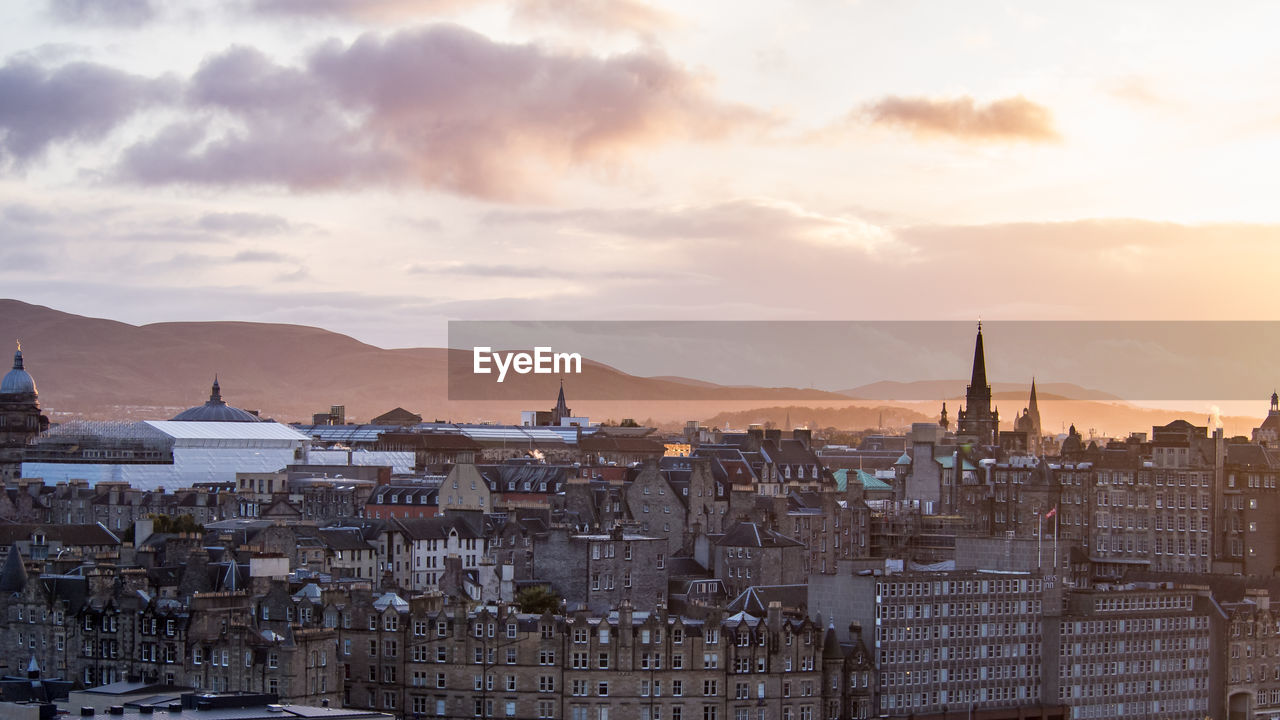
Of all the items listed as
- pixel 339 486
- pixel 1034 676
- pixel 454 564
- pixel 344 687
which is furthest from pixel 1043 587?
pixel 339 486

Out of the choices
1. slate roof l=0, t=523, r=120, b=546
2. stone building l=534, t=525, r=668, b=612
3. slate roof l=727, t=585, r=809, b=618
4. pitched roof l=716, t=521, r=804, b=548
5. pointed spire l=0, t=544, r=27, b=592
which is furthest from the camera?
slate roof l=0, t=523, r=120, b=546

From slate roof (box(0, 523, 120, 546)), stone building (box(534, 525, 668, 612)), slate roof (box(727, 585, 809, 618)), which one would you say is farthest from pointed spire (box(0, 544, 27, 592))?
slate roof (box(727, 585, 809, 618))

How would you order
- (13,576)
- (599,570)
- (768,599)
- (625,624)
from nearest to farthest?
(625,624) → (13,576) → (768,599) → (599,570)

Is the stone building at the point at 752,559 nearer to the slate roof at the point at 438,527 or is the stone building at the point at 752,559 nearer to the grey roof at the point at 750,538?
the grey roof at the point at 750,538

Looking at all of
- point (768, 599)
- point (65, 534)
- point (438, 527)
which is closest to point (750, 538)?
point (768, 599)

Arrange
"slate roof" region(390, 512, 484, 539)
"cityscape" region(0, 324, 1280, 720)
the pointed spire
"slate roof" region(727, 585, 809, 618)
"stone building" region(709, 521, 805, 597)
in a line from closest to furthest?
"cityscape" region(0, 324, 1280, 720)
the pointed spire
"slate roof" region(727, 585, 809, 618)
"stone building" region(709, 521, 805, 597)
"slate roof" region(390, 512, 484, 539)

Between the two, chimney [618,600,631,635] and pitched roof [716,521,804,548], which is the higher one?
pitched roof [716,521,804,548]

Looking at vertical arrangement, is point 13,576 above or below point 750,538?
below

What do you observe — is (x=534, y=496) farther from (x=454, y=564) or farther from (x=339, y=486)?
(x=454, y=564)

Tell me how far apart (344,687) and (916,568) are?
45.2 meters

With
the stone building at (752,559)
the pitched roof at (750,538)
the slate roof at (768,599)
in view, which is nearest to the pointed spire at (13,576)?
the slate roof at (768,599)

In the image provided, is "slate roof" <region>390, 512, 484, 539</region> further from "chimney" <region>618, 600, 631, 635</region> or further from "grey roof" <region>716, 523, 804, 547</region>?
"chimney" <region>618, 600, 631, 635</region>

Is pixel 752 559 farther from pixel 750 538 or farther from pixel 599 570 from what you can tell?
pixel 599 570

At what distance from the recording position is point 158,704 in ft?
314
